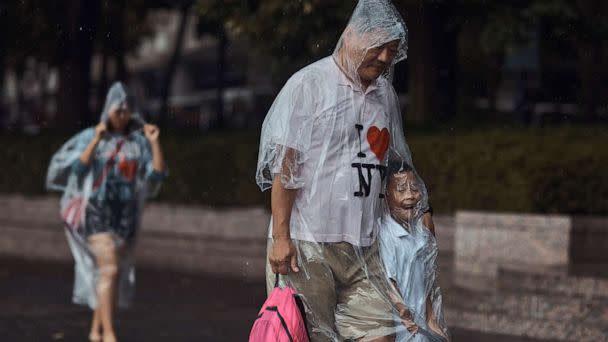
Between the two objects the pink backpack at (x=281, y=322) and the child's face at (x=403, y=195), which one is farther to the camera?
the child's face at (x=403, y=195)

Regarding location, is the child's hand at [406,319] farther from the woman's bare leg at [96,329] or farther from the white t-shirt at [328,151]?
the woman's bare leg at [96,329]

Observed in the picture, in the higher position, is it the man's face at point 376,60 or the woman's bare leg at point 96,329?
the man's face at point 376,60

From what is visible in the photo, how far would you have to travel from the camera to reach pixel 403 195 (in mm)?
5188

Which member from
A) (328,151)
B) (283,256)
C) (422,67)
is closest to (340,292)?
(283,256)

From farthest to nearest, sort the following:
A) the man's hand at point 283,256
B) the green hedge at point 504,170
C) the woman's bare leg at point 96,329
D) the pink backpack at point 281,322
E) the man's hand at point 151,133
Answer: the green hedge at point 504,170 → the woman's bare leg at point 96,329 → the man's hand at point 151,133 → the man's hand at point 283,256 → the pink backpack at point 281,322

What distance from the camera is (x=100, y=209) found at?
879 centimetres

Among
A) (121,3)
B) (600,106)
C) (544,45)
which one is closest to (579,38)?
(544,45)

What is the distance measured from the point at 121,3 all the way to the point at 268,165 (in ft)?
56.2

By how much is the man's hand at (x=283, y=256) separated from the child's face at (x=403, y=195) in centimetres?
56

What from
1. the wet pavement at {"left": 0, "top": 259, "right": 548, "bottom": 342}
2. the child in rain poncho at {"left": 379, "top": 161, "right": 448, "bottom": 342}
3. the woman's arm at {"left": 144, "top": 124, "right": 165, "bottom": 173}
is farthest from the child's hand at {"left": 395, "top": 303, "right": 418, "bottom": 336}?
the wet pavement at {"left": 0, "top": 259, "right": 548, "bottom": 342}

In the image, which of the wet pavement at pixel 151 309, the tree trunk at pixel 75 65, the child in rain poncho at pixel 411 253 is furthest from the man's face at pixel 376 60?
the tree trunk at pixel 75 65

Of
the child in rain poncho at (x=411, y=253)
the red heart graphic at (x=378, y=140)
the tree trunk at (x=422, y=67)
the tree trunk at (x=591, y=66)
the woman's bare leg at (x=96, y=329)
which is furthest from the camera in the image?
the tree trunk at (x=591, y=66)

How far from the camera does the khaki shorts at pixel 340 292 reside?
489 centimetres

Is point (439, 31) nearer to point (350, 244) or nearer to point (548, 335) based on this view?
point (548, 335)
